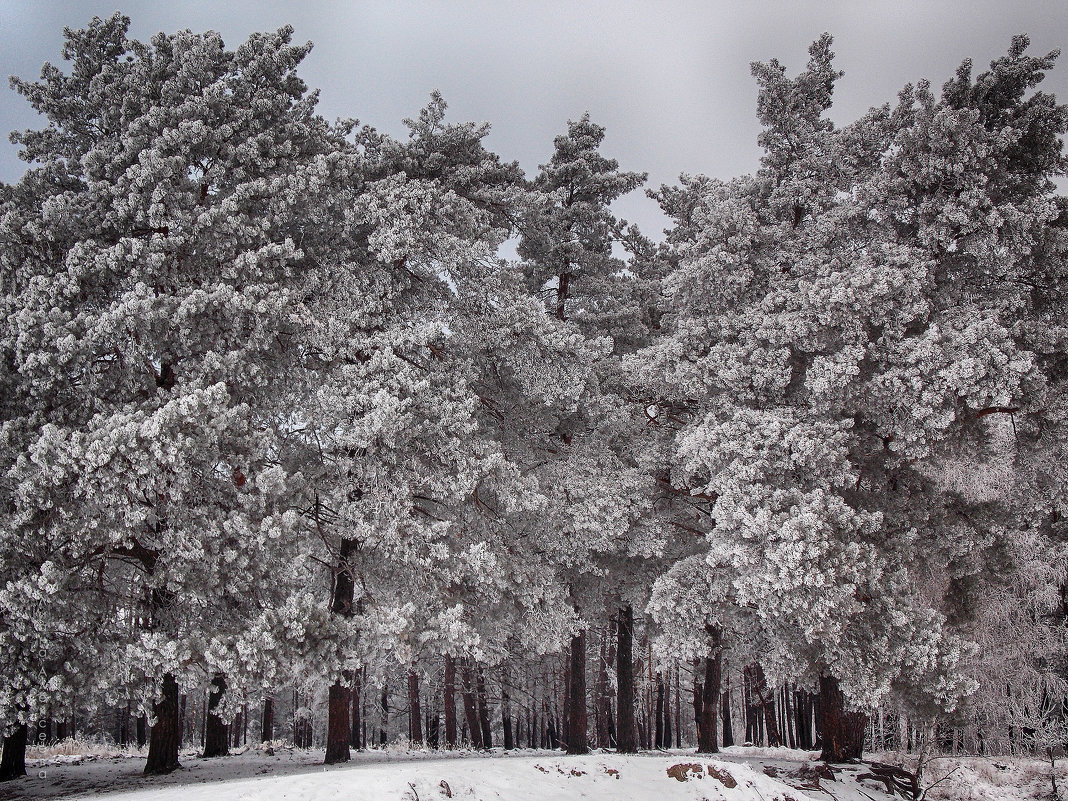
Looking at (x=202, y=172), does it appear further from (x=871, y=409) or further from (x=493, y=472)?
(x=871, y=409)

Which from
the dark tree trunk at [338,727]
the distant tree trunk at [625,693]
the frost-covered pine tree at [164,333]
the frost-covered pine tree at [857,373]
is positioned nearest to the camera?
the frost-covered pine tree at [164,333]

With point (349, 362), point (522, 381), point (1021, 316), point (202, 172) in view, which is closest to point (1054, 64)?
point (1021, 316)

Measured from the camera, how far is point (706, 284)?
1518 centimetres

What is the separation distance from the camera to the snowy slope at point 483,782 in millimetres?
8000

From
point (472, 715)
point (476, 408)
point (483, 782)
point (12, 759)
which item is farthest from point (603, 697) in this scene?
point (483, 782)

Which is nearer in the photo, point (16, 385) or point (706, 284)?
point (16, 385)

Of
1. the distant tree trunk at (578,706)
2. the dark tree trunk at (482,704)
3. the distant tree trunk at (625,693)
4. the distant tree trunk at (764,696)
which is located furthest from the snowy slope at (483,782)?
the distant tree trunk at (764,696)

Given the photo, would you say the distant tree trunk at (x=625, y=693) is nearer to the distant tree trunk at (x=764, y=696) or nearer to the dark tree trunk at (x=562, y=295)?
the dark tree trunk at (x=562, y=295)

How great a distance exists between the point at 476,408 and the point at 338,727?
7.07m

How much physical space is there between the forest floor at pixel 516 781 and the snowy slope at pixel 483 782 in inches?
0.7

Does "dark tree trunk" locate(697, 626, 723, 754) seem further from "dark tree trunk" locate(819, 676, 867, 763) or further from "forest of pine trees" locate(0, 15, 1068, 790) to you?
"forest of pine trees" locate(0, 15, 1068, 790)

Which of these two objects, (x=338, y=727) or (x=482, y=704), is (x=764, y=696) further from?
(x=338, y=727)

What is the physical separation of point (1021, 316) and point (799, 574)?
7285 mm

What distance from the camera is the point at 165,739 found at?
14.4m
